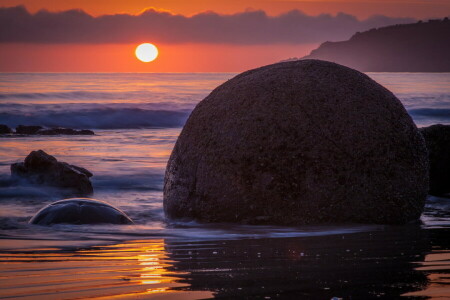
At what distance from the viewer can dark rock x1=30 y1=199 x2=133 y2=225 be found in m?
7.75

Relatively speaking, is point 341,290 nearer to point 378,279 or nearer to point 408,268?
point 378,279

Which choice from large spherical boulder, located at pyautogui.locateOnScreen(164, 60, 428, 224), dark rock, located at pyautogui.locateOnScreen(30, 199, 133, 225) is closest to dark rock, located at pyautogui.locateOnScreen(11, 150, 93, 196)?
dark rock, located at pyautogui.locateOnScreen(30, 199, 133, 225)

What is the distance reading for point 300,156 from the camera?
714 cm

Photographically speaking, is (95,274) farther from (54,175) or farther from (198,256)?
(54,175)

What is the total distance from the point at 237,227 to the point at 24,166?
18.8 feet

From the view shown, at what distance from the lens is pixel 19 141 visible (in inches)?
871

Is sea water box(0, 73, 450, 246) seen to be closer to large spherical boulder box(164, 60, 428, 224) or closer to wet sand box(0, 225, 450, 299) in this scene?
large spherical boulder box(164, 60, 428, 224)

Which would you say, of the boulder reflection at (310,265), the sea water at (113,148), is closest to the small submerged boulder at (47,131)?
the sea water at (113,148)

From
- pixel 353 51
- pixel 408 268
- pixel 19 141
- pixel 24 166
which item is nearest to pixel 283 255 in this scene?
pixel 408 268

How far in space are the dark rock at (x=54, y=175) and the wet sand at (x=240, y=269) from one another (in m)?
4.79

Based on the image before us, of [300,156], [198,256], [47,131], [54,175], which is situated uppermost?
[300,156]

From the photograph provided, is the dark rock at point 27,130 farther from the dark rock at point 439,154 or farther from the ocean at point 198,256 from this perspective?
the dark rock at point 439,154

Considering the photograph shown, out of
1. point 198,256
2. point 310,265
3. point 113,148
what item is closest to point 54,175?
point 198,256

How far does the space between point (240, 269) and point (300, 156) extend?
6.72ft
